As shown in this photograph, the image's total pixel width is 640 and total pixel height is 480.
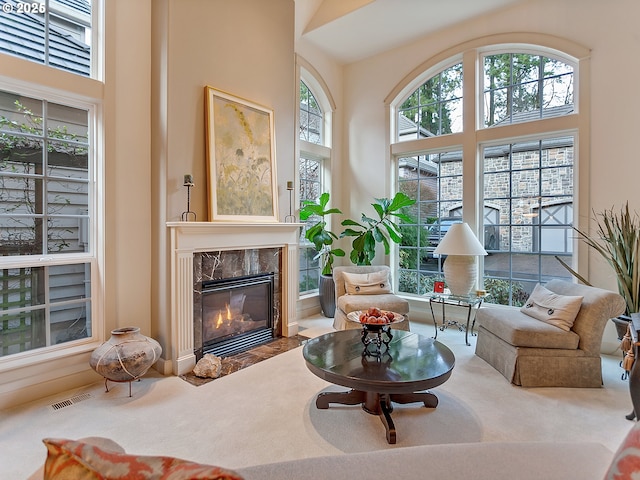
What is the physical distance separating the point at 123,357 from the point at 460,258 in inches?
141

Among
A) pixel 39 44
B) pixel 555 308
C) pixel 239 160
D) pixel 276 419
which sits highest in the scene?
pixel 39 44

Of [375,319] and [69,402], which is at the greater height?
[375,319]

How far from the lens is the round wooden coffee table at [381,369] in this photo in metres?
2.03

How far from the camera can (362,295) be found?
4.14m

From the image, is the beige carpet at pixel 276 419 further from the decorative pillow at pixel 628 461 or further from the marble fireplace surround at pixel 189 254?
the decorative pillow at pixel 628 461

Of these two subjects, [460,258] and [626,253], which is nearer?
[626,253]

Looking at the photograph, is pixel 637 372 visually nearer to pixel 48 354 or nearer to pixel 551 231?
pixel 551 231

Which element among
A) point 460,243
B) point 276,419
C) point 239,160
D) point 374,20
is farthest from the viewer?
point 374,20

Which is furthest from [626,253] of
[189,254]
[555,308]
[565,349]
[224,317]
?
[189,254]

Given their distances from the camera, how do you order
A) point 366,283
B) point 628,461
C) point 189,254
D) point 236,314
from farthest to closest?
1. point 366,283
2. point 236,314
3. point 189,254
4. point 628,461

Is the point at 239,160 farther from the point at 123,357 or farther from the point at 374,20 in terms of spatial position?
the point at 374,20

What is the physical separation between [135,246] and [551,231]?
4.57 meters

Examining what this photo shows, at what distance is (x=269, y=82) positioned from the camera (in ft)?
13.0

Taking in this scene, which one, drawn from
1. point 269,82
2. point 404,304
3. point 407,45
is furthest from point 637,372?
point 407,45
